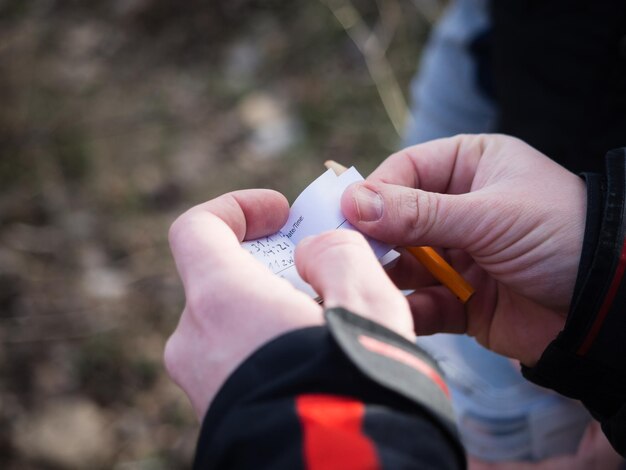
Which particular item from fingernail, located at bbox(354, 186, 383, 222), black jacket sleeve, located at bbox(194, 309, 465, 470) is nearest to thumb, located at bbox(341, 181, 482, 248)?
fingernail, located at bbox(354, 186, 383, 222)

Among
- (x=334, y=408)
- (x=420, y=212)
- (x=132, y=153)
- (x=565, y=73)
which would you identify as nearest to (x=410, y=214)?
(x=420, y=212)

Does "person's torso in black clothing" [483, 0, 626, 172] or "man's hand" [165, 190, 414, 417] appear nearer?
"man's hand" [165, 190, 414, 417]

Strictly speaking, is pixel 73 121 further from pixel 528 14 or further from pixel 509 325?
pixel 509 325

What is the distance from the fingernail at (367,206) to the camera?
70cm

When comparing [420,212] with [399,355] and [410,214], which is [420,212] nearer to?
[410,214]

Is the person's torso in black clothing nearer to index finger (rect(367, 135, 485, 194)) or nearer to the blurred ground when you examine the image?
index finger (rect(367, 135, 485, 194))

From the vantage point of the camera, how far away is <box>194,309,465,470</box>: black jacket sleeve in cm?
47

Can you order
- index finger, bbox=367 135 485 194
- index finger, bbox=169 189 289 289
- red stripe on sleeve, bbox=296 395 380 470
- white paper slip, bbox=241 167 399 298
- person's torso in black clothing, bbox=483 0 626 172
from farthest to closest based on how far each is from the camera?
person's torso in black clothing, bbox=483 0 626 172 → index finger, bbox=367 135 485 194 → white paper slip, bbox=241 167 399 298 → index finger, bbox=169 189 289 289 → red stripe on sleeve, bbox=296 395 380 470

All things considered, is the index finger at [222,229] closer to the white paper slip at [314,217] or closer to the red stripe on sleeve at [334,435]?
the white paper slip at [314,217]

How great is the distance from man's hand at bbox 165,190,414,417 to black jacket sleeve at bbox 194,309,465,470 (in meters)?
0.03

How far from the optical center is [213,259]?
605 mm

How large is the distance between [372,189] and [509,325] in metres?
0.31

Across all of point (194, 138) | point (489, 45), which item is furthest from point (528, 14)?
point (194, 138)

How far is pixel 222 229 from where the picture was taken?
65 cm
